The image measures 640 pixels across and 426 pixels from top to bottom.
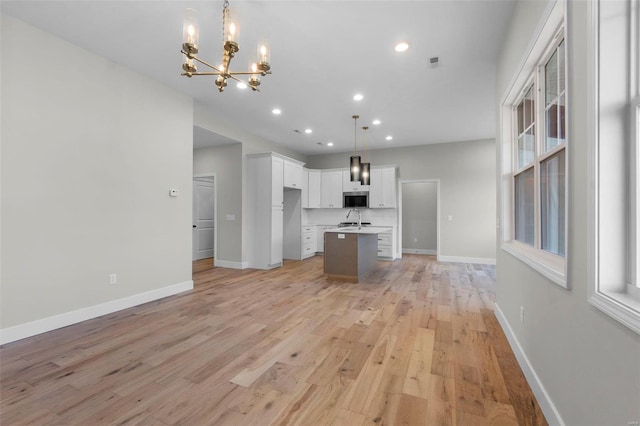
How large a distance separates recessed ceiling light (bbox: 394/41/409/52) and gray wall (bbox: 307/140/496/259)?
4549 mm

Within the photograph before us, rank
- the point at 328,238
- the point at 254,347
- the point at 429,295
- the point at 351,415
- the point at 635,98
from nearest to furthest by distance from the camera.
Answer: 1. the point at 635,98
2. the point at 351,415
3. the point at 254,347
4. the point at 429,295
5. the point at 328,238

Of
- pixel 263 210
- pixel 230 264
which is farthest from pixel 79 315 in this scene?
pixel 263 210

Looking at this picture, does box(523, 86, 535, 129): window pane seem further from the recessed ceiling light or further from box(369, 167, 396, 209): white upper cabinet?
box(369, 167, 396, 209): white upper cabinet

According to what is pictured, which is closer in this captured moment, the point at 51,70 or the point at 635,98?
the point at 635,98

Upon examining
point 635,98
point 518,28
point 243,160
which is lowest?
point 635,98

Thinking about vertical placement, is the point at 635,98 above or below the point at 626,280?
above

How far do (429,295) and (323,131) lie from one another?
3916 mm

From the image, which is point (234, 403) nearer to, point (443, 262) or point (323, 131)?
point (323, 131)

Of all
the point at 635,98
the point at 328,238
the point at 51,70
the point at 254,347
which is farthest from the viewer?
the point at 328,238

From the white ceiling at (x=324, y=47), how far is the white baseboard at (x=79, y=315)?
113 inches

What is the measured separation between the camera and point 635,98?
3.36 feet

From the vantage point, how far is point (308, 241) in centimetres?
764

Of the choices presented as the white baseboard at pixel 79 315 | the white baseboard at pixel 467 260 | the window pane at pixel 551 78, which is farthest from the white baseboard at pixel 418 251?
the window pane at pixel 551 78

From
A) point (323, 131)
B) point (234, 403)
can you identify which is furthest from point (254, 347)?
point (323, 131)
